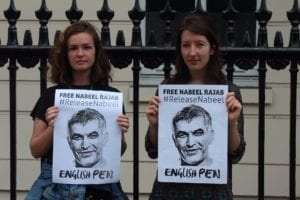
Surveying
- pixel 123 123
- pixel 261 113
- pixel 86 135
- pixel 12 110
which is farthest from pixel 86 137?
pixel 261 113

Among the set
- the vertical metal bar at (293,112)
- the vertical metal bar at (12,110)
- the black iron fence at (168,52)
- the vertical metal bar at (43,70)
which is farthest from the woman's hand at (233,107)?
the vertical metal bar at (12,110)

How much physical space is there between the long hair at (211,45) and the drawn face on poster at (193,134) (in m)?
0.15

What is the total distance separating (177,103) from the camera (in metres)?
3.60

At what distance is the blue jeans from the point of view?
11.8ft

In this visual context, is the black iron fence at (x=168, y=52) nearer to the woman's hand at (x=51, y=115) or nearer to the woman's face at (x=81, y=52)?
the woman's face at (x=81, y=52)

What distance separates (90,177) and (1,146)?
343 cm

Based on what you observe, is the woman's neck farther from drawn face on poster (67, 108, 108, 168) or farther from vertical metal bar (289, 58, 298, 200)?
vertical metal bar (289, 58, 298, 200)

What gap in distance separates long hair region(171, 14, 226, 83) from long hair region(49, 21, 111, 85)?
348 millimetres

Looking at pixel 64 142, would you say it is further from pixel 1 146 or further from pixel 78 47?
pixel 1 146

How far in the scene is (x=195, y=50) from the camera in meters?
3.52

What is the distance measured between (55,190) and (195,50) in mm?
912

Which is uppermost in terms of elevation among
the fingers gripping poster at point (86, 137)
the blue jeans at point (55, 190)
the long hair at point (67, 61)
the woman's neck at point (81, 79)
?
the long hair at point (67, 61)

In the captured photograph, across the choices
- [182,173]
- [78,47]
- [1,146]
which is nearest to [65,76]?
[78,47]

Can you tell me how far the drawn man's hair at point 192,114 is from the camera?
3576 mm
